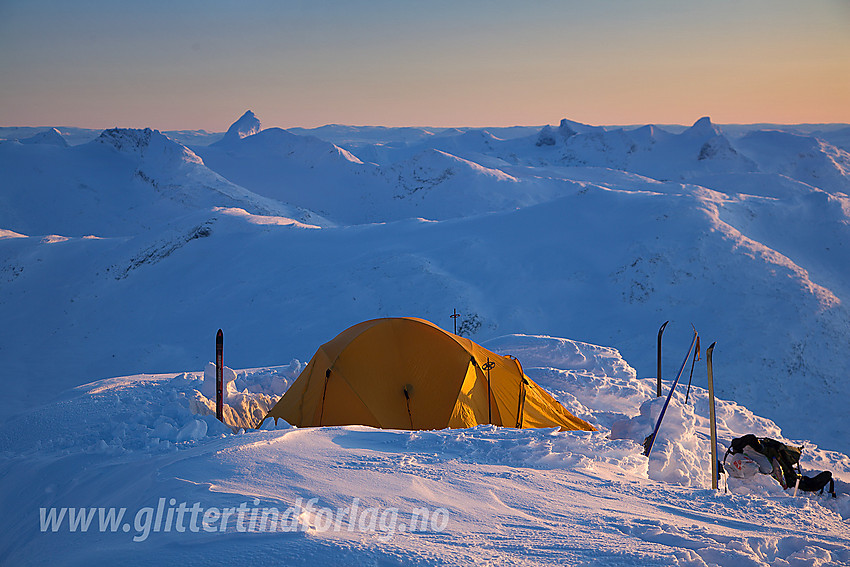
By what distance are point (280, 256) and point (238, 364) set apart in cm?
764

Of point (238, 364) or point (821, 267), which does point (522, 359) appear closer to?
point (238, 364)

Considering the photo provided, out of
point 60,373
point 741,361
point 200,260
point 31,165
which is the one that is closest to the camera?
point 741,361

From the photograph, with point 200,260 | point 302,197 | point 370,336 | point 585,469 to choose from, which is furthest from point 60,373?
point 302,197

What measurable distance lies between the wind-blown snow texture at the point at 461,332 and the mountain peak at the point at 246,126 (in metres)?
57.1

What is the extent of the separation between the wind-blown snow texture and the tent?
5.36 feet

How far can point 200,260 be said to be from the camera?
25312 mm

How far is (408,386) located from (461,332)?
9.65m

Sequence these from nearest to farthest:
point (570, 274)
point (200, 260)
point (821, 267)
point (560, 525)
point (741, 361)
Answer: point (560, 525), point (741, 361), point (570, 274), point (821, 267), point (200, 260)

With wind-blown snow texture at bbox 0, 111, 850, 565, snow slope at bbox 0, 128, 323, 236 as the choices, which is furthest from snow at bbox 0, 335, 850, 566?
snow slope at bbox 0, 128, 323, 236

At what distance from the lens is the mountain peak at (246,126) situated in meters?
108

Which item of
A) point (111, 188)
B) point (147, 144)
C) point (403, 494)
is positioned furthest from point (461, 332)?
point (147, 144)

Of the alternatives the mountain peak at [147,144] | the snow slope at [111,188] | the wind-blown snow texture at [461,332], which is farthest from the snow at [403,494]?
the mountain peak at [147,144]

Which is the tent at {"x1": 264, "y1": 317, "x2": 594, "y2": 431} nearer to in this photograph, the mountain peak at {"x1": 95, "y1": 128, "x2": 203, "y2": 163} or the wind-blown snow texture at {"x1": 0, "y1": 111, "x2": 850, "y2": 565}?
the wind-blown snow texture at {"x1": 0, "y1": 111, "x2": 850, "y2": 565}

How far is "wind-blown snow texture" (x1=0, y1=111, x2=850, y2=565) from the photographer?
4.45m
